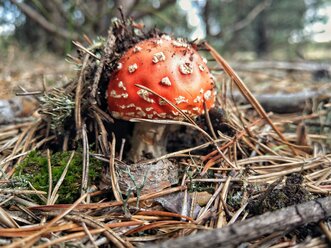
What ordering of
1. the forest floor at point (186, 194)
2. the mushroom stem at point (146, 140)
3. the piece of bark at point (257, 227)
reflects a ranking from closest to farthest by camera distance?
the piece of bark at point (257, 227) → the forest floor at point (186, 194) → the mushroom stem at point (146, 140)

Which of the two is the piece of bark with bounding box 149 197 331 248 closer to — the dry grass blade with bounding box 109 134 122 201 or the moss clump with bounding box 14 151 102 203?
the dry grass blade with bounding box 109 134 122 201

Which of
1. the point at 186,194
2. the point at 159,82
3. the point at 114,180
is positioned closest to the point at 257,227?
the point at 186,194

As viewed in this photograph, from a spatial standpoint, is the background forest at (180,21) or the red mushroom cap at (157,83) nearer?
the red mushroom cap at (157,83)

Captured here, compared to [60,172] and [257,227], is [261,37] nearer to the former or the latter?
[60,172]

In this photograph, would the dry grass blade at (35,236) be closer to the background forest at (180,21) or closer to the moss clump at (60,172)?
the moss clump at (60,172)

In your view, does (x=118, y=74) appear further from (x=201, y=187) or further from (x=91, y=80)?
(x=201, y=187)

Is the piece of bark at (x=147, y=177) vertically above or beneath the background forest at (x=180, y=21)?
beneath

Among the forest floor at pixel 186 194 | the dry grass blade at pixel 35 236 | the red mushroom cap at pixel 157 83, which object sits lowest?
the dry grass blade at pixel 35 236

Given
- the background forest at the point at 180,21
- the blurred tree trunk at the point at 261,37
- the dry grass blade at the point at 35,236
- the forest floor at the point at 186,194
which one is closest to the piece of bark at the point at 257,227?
the forest floor at the point at 186,194

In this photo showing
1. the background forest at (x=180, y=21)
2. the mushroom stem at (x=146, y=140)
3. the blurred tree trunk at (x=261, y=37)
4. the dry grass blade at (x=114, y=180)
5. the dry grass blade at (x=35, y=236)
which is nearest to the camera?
the dry grass blade at (x=35, y=236)
